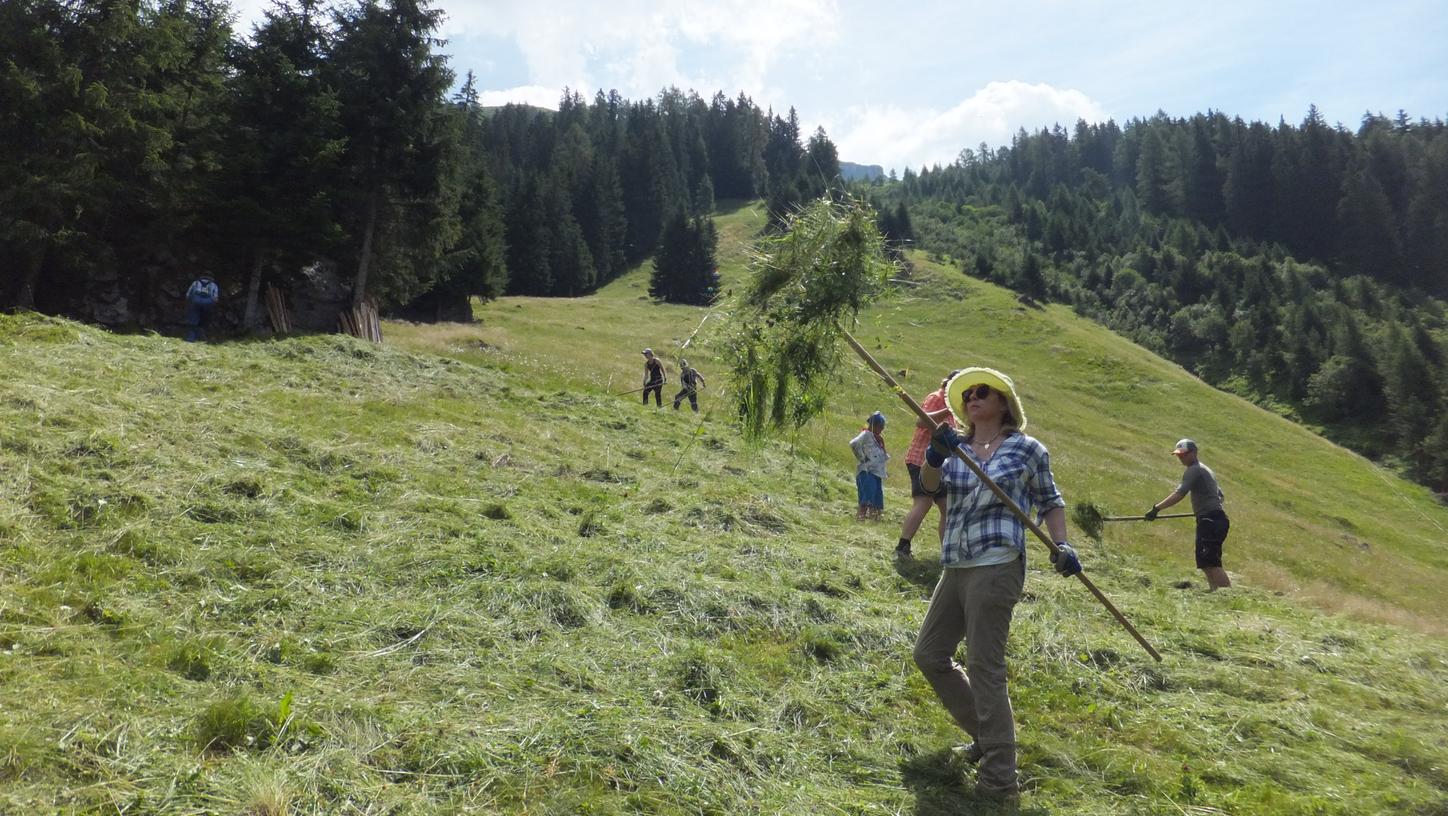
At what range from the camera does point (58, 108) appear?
18.8 m

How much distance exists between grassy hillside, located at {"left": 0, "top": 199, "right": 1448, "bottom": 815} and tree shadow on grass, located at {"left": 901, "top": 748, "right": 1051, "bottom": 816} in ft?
0.09

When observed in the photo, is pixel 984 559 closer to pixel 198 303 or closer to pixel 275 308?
pixel 198 303

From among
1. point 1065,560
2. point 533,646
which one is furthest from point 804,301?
point 533,646

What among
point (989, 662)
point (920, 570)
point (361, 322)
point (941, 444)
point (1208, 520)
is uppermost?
point (361, 322)

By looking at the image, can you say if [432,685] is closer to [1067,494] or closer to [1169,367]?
[1067,494]

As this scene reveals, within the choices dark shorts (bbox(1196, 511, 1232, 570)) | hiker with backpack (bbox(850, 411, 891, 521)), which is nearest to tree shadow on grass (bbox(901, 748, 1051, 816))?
hiker with backpack (bbox(850, 411, 891, 521))

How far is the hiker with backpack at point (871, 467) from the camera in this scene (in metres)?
12.6

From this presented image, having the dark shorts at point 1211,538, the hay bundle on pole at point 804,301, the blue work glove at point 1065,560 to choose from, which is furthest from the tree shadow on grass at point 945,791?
the dark shorts at point 1211,538

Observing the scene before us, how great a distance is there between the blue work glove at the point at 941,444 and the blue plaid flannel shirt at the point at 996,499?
0.11 meters

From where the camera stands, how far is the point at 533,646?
5785 millimetres

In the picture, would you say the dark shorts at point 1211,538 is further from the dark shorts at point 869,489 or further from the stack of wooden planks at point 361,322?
the stack of wooden planks at point 361,322

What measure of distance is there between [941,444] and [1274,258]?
13110 cm

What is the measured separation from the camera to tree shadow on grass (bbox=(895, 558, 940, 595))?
9.24m

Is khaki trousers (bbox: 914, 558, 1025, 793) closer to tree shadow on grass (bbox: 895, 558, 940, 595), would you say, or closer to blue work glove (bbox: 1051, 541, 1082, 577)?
blue work glove (bbox: 1051, 541, 1082, 577)
